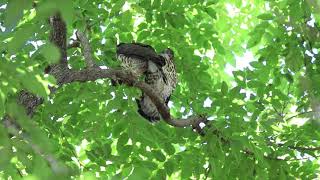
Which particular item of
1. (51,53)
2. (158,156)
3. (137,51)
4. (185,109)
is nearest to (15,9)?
(51,53)

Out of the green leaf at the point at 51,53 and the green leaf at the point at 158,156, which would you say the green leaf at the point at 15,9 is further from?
the green leaf at the point at 158,156

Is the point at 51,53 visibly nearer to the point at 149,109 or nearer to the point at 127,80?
the point at 127,80

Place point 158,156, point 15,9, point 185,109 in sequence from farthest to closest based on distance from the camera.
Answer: point 185,109
point 158,156
point 15,9

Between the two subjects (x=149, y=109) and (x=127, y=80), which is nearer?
(x=127, y=80)

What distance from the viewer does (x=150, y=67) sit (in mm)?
5180

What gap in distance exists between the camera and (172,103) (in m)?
6.15

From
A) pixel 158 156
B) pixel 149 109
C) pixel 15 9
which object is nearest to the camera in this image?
pixel 15 9

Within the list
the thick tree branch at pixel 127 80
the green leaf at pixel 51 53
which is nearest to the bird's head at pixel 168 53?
the thick tree branch at pixel 127 80

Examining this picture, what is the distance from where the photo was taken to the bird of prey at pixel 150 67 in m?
4.86

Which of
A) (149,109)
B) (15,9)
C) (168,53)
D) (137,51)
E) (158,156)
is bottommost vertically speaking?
(15,9)

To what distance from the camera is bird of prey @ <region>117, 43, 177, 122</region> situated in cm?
486

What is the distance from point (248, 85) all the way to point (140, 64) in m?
1.11

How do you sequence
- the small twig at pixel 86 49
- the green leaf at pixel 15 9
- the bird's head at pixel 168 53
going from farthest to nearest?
the bird's head at pixel 168 53, the small twig at pixel 86 49, the green leaf at pixel 15 9

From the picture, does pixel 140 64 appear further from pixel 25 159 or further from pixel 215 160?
pixel 25 159
